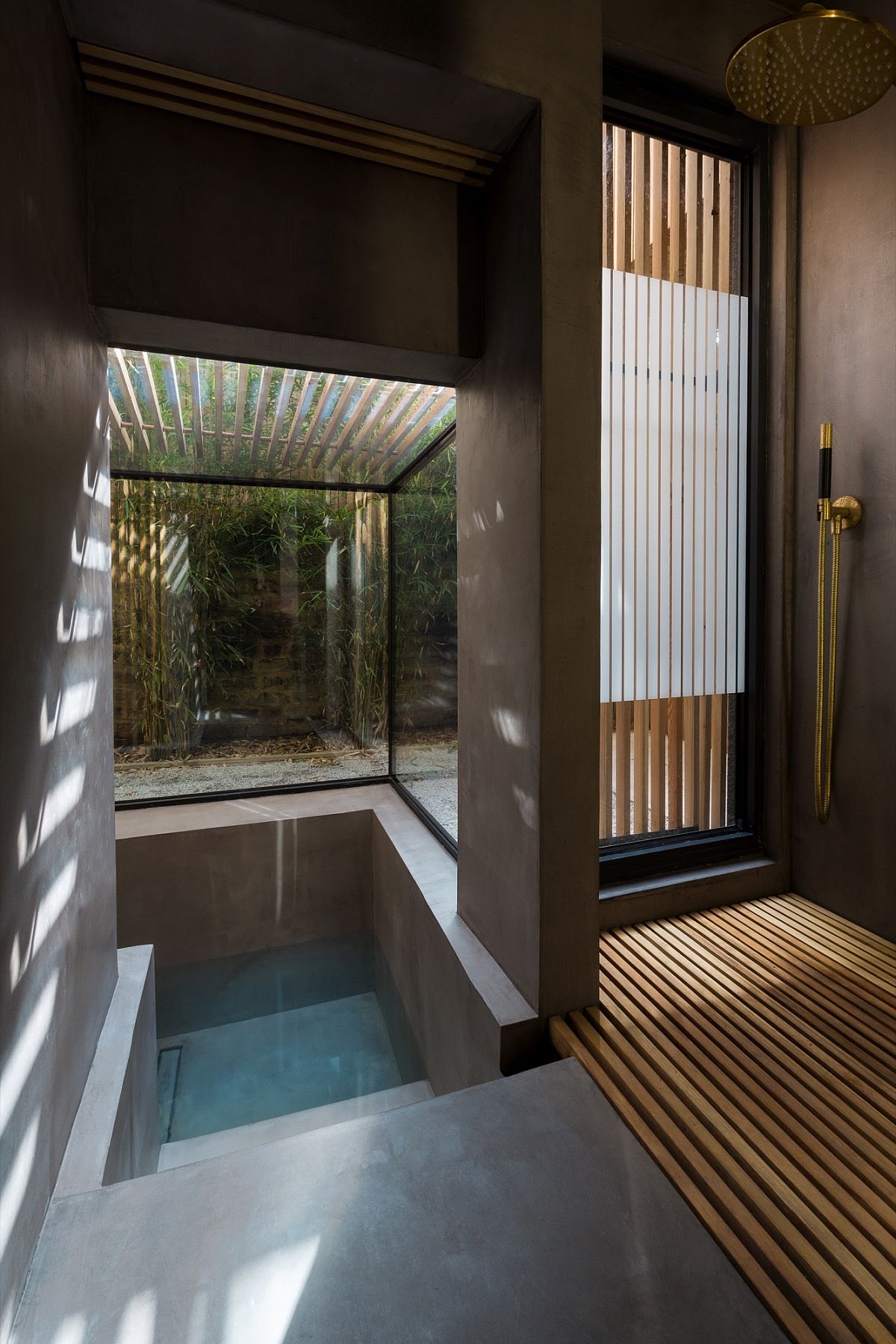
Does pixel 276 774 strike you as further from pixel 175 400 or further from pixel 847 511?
pixel 847 511

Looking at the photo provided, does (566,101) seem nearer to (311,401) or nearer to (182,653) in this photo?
(311,401)

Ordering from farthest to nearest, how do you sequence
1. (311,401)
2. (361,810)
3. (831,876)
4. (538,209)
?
(361,810), (311,401), (831,876), (538,209)

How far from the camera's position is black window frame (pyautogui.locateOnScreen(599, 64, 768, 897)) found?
213cm

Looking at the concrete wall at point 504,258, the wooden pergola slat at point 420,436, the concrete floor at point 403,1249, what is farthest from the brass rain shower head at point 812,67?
the concrete floor at point 403,1249

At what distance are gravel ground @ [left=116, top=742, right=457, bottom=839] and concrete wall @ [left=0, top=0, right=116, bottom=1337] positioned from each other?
184cm

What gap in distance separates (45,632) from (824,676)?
83.2 inches

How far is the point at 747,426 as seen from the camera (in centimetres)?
Result: 234

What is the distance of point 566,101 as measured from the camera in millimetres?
1563

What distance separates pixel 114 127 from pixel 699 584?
6.74ft

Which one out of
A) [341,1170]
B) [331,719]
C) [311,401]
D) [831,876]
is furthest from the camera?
[331,719]

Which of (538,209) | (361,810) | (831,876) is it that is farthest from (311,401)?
(831,876)

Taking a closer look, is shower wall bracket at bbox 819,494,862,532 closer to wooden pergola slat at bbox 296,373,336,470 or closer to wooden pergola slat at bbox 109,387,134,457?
wooden pergola slat at bbox 296,373,336,470

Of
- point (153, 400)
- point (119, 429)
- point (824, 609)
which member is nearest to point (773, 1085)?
point (824, 609)

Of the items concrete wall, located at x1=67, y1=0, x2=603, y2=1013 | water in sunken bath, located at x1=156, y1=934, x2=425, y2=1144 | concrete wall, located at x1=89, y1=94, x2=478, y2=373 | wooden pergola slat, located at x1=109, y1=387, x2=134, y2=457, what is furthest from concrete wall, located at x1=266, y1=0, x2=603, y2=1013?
wooden pergola slat, located at x1=109, y1=387, x2=134, y2=457
